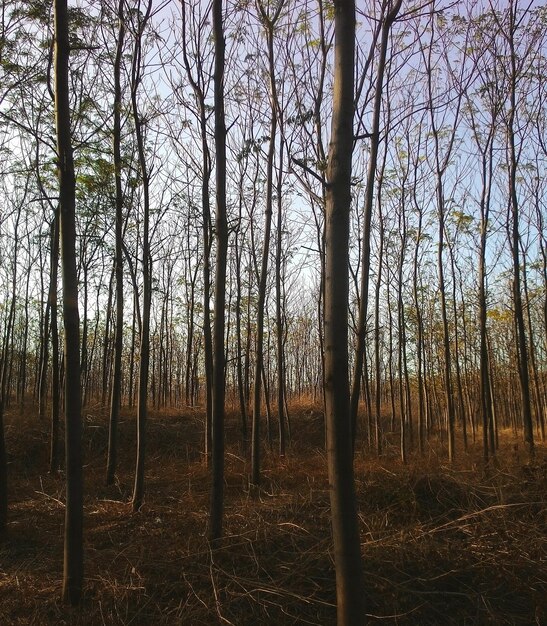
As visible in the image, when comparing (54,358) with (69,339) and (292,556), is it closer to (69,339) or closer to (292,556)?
(69,339)

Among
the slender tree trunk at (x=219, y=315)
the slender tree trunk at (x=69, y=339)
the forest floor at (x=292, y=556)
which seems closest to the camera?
the forest floor at (x=292, y=556)

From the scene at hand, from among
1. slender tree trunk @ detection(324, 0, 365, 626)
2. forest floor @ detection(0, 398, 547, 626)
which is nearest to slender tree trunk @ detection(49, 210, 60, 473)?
forest floor @ detection(0, 398, 547, 626)

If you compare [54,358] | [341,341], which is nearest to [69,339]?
[341,341]

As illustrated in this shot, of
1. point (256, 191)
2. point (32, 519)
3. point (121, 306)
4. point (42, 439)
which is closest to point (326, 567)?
point (32, 519)

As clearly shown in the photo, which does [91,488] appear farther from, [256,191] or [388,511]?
[256,191]

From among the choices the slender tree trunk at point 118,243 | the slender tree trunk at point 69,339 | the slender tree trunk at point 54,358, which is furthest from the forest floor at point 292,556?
the slender tree trunk at point 54,358

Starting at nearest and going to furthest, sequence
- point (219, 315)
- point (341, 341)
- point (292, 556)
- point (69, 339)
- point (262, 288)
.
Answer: point (341, 341)
point (69, 339)
point (292, 556)
point (219, 315)
point (262, 288)

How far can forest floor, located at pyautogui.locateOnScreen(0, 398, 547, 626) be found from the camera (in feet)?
10.5

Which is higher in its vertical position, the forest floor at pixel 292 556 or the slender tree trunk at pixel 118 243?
the slender tree trunk at pixel 118 243

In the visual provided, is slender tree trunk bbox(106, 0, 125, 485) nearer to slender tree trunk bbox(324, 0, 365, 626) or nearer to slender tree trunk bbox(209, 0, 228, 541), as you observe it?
slender tree trunk bbox(209, 0, 228, 541)

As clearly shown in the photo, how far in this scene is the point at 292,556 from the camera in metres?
3.91

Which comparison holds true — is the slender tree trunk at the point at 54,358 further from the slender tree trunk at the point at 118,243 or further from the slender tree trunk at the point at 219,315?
the slender tree trunk at the point at 219,315

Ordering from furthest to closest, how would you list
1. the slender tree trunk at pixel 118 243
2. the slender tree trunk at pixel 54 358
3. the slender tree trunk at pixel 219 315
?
1. the slender tree trunk at pixel 54 358
2. the slender tree trunk at pixel 118 243
3. the slender tree trunk at pixel 219 315

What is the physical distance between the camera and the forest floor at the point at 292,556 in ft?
10.5
